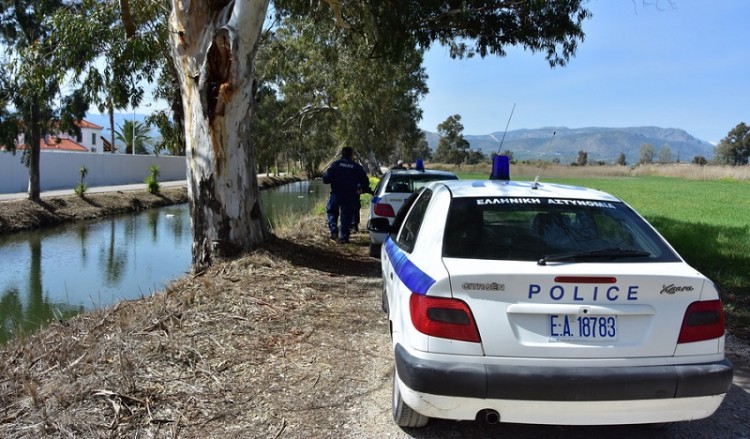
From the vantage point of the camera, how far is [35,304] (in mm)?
11008

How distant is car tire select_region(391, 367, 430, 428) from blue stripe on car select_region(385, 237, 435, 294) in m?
0.64

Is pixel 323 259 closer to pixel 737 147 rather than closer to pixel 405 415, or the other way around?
pixel 405 415

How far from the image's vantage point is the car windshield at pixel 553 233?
A: 3.31 m

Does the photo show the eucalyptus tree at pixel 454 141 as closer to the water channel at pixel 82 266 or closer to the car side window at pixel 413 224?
the water channel at pixel 82 266

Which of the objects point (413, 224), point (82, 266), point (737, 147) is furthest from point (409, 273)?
point (737, 147)

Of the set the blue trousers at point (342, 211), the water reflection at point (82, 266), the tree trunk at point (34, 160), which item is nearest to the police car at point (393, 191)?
the blue trousers at point (342, 211)

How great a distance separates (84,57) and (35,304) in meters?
4.78

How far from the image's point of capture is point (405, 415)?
140 inches

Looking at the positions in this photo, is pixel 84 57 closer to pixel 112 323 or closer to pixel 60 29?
pixel 60 29

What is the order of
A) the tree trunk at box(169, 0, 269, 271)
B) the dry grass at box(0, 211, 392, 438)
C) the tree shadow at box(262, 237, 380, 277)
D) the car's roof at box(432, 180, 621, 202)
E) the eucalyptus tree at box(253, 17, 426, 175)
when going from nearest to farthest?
the dry grass at box(0, 211, 392, 438), the car's roof at box(432, 180, 621, 202), the tree trunk at box(169, 0, 269, 271), the tree shadow at box(262, 237, 380, 277), the eucalyptus tree at box(253, 17, 426, 175)

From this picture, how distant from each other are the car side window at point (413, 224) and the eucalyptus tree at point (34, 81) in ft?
25.4

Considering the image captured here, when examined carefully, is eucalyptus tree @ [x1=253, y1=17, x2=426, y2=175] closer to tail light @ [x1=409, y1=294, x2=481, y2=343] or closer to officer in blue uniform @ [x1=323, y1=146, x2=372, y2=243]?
officer in blue uniform @ [x1=323, y1=146, x2=372, y2=243]

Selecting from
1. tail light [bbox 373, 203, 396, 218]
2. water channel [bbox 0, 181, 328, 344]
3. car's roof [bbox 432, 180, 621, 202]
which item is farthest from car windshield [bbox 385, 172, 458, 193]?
car's roof [bbox 432, 180, 621, 202]

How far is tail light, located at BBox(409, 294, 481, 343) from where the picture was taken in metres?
3.03
